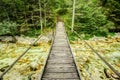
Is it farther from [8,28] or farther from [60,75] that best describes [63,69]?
[8,28]

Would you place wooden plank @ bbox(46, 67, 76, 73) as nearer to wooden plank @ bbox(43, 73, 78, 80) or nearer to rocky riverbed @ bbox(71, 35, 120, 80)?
wooden plank @ bbox(43, 73, 78, 80)

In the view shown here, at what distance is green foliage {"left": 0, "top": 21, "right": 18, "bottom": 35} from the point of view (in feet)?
72.4

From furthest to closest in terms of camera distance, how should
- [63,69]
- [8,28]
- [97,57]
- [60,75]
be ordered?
1. [8,28]
2. [97,57]
3. [63,69]
4. [60,75]

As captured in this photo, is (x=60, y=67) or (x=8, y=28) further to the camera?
(x=8, y=28)

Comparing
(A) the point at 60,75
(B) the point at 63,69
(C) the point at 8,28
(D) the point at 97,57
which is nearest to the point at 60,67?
(B) the point at 63,69

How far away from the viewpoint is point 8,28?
22875mm

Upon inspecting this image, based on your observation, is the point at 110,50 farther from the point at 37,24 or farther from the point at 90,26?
the point at 37,24

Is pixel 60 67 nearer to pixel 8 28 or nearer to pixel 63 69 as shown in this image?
pixel 63 69

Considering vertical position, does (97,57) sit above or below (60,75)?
below

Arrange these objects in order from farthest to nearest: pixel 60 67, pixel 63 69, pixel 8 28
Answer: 1. pixel 8 28
2. pixel 60 67
3. pixel 63 69

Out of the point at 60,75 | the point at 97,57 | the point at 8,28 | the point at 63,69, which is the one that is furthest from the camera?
Result: the point at 8,28

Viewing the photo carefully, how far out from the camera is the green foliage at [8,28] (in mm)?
22061

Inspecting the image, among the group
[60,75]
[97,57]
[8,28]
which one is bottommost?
[97,57]

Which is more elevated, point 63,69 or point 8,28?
point 8,28
